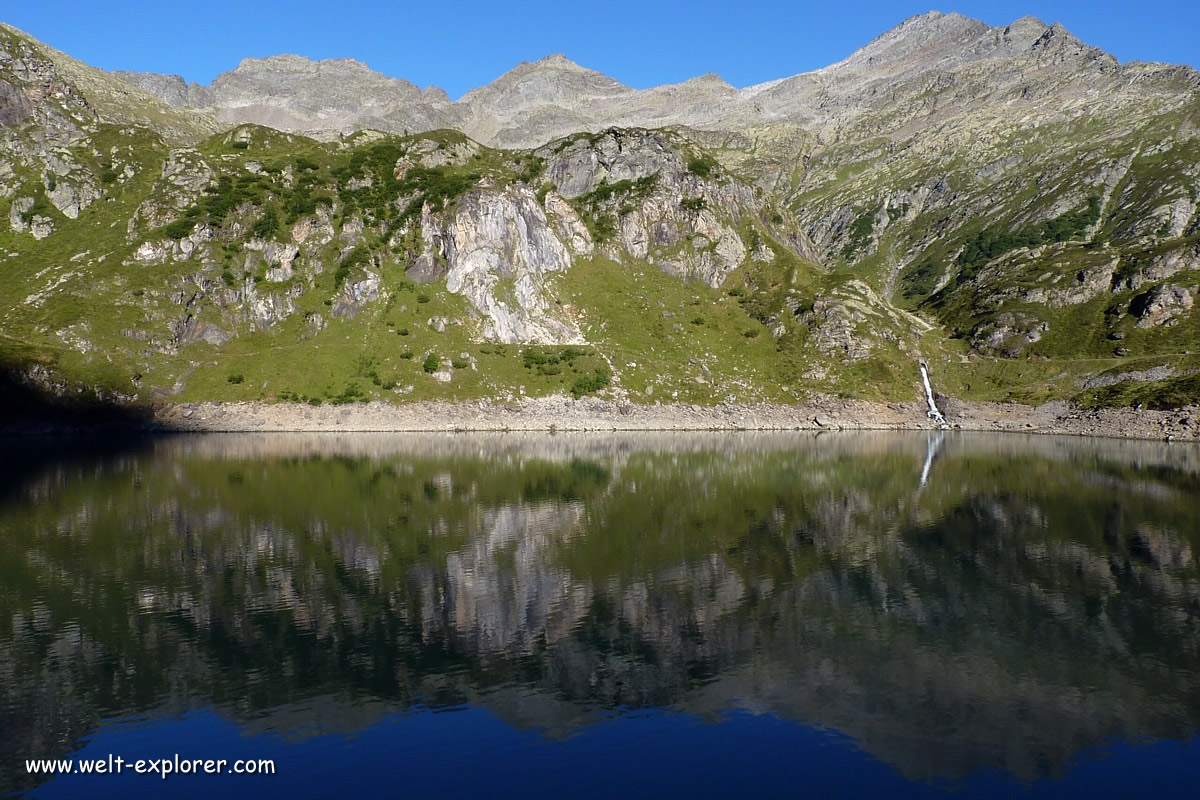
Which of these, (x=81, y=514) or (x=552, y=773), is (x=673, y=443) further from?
(x=552, y=773)

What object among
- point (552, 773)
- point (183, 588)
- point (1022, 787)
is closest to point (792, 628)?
point (1022, 787)

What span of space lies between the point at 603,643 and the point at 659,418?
147172 millimetres

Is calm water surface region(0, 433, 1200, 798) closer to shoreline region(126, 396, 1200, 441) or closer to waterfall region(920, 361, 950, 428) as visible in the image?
shoreline region(126, 396, 1200, 441)

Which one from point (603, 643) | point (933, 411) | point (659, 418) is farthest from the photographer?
point (933, 411)

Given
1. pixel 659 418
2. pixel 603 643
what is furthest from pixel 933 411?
pixel 603 643

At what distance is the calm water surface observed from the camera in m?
27.0

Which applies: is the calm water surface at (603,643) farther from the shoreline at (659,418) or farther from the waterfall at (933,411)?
the waterfall at (933,411)

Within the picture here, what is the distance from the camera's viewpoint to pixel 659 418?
184625 millimetres

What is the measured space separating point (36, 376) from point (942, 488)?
6278 inches

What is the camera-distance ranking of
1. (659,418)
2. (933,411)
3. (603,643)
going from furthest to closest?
(933,411), (659,418), (603,643)

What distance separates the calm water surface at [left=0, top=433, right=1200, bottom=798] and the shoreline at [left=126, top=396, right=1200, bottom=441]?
90.0 metres

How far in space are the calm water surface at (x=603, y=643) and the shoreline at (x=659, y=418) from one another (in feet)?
295

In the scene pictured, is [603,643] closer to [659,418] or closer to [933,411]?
[659,418]

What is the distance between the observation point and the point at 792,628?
Result: 40875 mm
